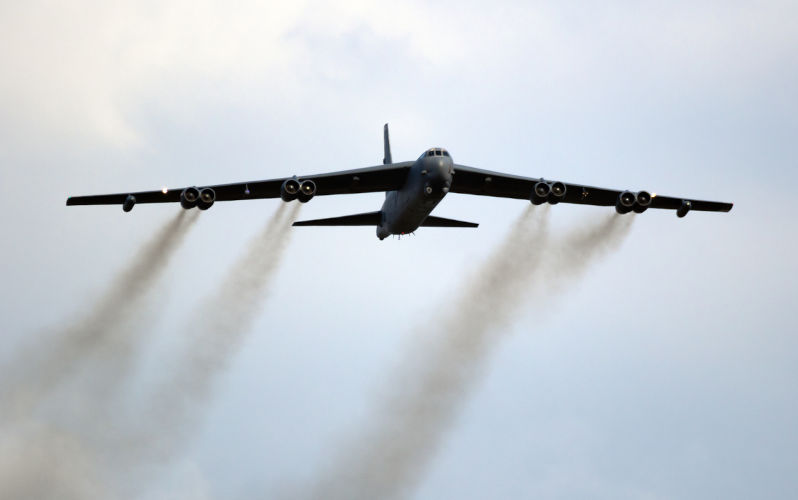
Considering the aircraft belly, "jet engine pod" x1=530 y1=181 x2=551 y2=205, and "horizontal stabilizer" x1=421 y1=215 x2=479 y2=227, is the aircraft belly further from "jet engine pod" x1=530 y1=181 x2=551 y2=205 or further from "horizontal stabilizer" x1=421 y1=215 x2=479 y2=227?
"jet engine pod" x1=530 y1=181 x2=551 y2=205

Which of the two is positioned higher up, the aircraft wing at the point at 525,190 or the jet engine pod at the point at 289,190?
the aircraft wing at the point at 525,190

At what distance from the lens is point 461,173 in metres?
45.7

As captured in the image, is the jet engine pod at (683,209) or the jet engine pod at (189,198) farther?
the jet engine pod at (683,209)

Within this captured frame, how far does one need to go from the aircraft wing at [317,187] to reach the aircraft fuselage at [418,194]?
2.49 ft

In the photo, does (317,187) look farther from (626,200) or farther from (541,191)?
(626,200)

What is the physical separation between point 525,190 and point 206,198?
50.9 ft

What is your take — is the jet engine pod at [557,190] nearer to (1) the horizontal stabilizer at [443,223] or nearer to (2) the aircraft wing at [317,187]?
(1) the horizontal stabilizer at [443,223]

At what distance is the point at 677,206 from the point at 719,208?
293 cm

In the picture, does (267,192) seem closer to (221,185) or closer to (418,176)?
(221,185)

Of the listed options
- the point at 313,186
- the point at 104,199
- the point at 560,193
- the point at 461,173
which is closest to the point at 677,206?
the point at 560,193

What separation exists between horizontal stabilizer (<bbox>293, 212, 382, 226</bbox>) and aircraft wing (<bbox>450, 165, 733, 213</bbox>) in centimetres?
394

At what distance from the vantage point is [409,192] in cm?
4247

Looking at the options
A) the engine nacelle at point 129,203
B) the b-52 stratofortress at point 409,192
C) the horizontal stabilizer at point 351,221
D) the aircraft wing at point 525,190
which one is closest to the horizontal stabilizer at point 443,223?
the b-52 stratofortress at point 409,192

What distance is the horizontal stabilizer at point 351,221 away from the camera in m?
44.0
